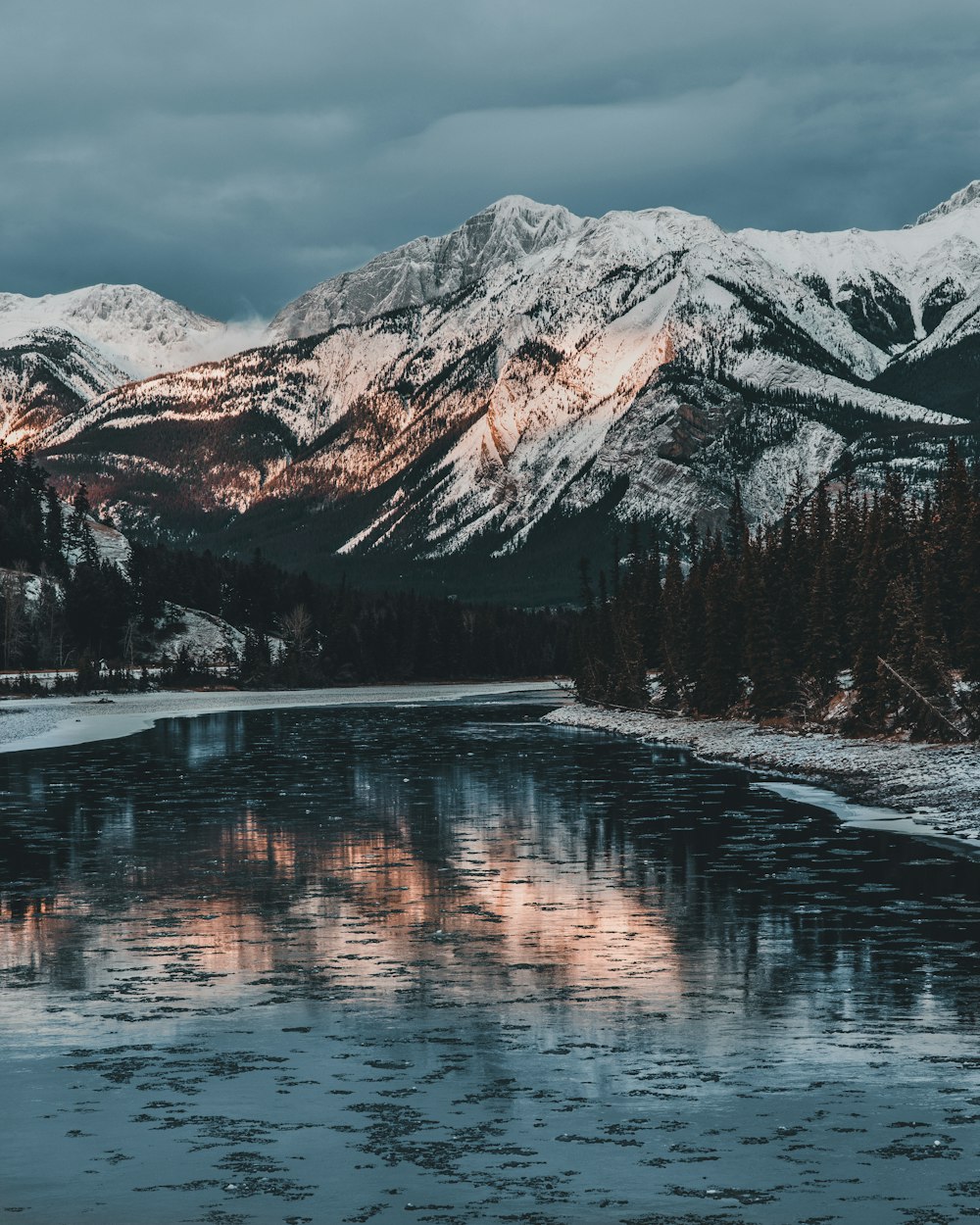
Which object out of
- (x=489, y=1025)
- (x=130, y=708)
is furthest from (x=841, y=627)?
(x=130, y=708)

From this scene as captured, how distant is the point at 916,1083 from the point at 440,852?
2193 centimetres

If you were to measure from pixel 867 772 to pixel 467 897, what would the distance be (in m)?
28.8

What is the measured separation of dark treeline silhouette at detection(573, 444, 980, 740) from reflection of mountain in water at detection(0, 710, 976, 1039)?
1812 cm

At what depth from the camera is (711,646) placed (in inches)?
3907

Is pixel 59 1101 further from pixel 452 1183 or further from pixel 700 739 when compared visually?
pixel 700 739

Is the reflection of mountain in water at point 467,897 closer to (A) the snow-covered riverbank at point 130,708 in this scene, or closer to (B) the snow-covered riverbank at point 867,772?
(B) the snow-covered riverbank at point 867,772

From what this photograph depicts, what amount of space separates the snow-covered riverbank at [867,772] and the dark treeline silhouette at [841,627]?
3168 mm

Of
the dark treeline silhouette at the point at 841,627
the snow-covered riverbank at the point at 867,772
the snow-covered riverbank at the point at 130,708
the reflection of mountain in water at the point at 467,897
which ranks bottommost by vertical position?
the snow-covered riverbank at the point at 130,708

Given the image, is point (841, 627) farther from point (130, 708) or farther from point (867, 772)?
point (130, 708)

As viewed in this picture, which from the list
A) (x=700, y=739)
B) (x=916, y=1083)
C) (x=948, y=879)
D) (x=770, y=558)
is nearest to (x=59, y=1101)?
(x=916, y=1083)

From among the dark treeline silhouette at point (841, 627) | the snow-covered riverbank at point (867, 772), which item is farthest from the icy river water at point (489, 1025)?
the dark treeline silhouette at point (841, 627)

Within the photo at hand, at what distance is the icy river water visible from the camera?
13297 mm

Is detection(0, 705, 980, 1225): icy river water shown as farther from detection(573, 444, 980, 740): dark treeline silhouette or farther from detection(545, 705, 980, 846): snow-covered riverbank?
detection(573, 444, 980, 740): dark treeline silhouette

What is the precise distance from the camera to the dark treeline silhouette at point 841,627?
70188mm
